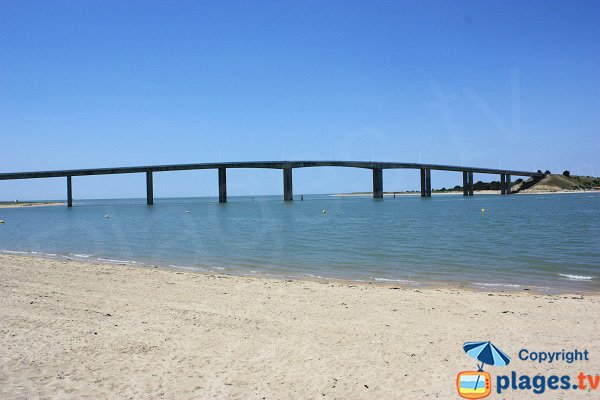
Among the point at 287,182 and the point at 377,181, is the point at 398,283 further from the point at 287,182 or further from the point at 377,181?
the point at 377,181

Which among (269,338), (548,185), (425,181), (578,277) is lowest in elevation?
(578,277)

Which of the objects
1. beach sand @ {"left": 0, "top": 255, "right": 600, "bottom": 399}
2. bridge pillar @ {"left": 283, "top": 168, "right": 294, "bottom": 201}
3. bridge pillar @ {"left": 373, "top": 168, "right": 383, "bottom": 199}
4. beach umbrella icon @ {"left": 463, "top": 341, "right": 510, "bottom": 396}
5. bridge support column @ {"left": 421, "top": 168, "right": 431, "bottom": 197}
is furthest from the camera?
bridge support column @ {"left": 421, "top": 168, "right": 431, "bottom": 197}

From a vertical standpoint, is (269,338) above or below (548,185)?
below

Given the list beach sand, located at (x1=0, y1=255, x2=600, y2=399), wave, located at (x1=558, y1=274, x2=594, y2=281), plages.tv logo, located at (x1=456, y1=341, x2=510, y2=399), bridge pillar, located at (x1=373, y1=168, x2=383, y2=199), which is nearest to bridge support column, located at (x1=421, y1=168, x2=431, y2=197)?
bridge pillar, located at (x1=373, y1=168, x2=383, y2=199)

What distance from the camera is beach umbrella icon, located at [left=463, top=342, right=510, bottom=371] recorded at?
683 cm

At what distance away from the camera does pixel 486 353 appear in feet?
23.4

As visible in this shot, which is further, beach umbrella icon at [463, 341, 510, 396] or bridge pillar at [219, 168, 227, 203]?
bridge pillar at [219, 168, 227, 203]

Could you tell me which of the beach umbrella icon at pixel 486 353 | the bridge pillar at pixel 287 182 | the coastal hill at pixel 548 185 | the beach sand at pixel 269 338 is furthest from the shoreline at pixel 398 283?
the coastal hill at pixel 548 185

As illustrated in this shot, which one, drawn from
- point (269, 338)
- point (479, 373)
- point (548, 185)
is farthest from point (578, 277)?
point (548, 185)

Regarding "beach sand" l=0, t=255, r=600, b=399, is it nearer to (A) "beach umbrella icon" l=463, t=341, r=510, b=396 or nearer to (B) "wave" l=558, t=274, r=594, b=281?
(A) "beach umbrella icon" l=463, t=341, r=510, b=396

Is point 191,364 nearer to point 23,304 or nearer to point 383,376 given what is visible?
point 383,376

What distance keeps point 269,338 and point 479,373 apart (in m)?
3.51

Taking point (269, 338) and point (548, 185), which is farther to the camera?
point (548, 185)

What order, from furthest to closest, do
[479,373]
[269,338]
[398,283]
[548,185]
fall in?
[548,185] < [398,283] < [269,338] < [479,373]
